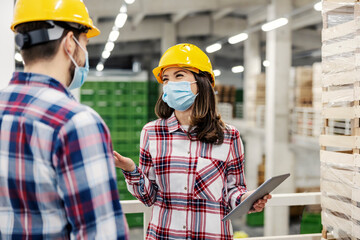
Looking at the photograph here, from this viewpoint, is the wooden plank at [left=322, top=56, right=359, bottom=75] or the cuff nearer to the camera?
the cuff

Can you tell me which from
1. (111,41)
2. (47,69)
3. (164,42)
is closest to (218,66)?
(164,42)

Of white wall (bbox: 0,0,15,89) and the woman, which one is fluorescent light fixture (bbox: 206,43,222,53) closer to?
white wall (bbox: 0,0,15,89)

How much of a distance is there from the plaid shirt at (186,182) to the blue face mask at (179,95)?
0.33 feet

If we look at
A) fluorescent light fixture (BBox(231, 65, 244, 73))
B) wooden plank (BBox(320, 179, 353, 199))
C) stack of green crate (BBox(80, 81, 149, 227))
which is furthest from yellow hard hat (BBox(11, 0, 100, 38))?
fluorescent light fixture (BBox(231, 65, 244, 73))

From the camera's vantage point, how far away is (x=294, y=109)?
448 inches

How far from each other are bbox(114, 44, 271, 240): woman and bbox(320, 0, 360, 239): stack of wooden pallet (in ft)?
3.90

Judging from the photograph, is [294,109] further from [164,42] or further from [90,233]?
[90,233]

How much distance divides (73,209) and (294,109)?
1080 cm

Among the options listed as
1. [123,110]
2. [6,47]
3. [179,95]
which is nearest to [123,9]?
[123,110]

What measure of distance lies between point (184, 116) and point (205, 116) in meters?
0.13

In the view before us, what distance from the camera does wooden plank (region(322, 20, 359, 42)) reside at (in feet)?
9.65

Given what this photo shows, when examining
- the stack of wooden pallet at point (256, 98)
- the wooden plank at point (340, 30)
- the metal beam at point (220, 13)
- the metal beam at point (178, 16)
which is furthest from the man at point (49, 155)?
the metal beam at point (220, 13)

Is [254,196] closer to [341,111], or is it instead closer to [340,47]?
[341,111]

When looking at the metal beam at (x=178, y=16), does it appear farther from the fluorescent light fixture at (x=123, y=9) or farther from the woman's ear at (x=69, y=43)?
the woman's ear at (x=69, y=43)
